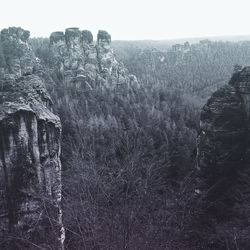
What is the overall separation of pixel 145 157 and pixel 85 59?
5819 cm

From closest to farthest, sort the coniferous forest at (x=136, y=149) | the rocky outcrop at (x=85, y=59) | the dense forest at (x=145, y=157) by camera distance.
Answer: the dense forest at (x=145, y=157) → the coniferous forest at (x=136, y=149) → the rocky outcrop at (x=85, y=59)

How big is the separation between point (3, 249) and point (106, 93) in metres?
54.5

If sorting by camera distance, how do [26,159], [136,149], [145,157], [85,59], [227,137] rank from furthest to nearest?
[85,59] < [227,137] < [145,157] < [136,149] < [26,159]

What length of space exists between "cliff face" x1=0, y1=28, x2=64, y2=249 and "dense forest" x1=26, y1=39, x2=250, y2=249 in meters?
1.64

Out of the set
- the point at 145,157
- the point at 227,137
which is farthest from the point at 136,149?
the point at 227,137

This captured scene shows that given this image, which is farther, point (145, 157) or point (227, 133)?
point (227, 133)

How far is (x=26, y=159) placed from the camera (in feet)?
62.6

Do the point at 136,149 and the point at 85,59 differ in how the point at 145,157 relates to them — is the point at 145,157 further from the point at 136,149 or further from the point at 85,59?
the point at 85,59

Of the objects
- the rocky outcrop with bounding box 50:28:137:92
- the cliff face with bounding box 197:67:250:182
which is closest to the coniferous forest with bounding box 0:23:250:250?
the cliff face with bounding box 197:67:250:182

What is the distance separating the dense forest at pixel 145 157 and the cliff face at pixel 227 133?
80.9 inches

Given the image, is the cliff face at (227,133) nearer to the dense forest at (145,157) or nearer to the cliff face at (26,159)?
the dense forest at (145,157)

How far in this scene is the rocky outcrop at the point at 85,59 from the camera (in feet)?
254

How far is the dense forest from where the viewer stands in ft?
38.8

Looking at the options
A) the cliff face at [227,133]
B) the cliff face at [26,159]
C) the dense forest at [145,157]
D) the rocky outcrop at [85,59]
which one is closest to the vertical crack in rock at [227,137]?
the cliff face at [227,133]
